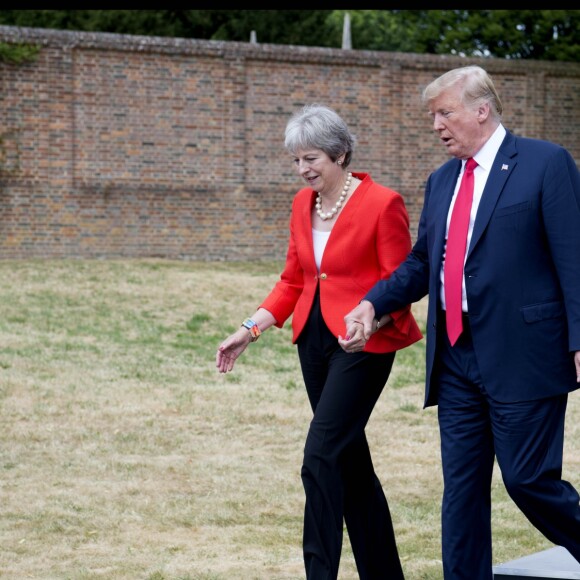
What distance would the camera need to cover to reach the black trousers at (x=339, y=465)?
14.5ft

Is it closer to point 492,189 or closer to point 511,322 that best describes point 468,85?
point 492,189

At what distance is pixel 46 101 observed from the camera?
1947cm

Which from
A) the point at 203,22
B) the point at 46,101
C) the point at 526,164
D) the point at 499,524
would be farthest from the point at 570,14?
the point at 526,164

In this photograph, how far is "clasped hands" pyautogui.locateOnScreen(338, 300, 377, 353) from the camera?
13.9 ft

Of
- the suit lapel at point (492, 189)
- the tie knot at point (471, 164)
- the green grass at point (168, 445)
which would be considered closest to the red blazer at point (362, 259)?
the tie knot at point (471, 164)

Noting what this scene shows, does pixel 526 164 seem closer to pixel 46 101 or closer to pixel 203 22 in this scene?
pixel 46 101

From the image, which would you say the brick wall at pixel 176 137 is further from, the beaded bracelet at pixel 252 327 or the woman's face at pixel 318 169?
the woman's face at pixel 318 169

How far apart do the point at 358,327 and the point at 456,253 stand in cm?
47

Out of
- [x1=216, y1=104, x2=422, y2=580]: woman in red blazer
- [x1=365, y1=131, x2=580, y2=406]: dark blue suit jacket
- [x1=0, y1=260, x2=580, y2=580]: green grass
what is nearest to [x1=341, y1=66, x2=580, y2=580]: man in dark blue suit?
[x1=365, y1=131, x2=580, y2=406]: dark blue suit jacket

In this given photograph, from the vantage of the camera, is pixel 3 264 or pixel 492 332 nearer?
pixel 492 332

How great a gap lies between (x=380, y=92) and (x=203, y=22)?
11200 mm

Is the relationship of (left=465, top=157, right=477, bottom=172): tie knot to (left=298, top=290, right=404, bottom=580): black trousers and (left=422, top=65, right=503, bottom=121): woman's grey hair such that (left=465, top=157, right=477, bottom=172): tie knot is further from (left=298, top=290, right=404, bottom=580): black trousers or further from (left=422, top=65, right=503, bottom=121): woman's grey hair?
(left=298, top=290, right=404, bottom=580): black trousers

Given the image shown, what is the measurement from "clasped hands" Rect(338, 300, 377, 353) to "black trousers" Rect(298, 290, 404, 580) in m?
0.19

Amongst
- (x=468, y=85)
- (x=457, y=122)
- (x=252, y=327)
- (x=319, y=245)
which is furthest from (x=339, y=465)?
(x=468, y=85)
